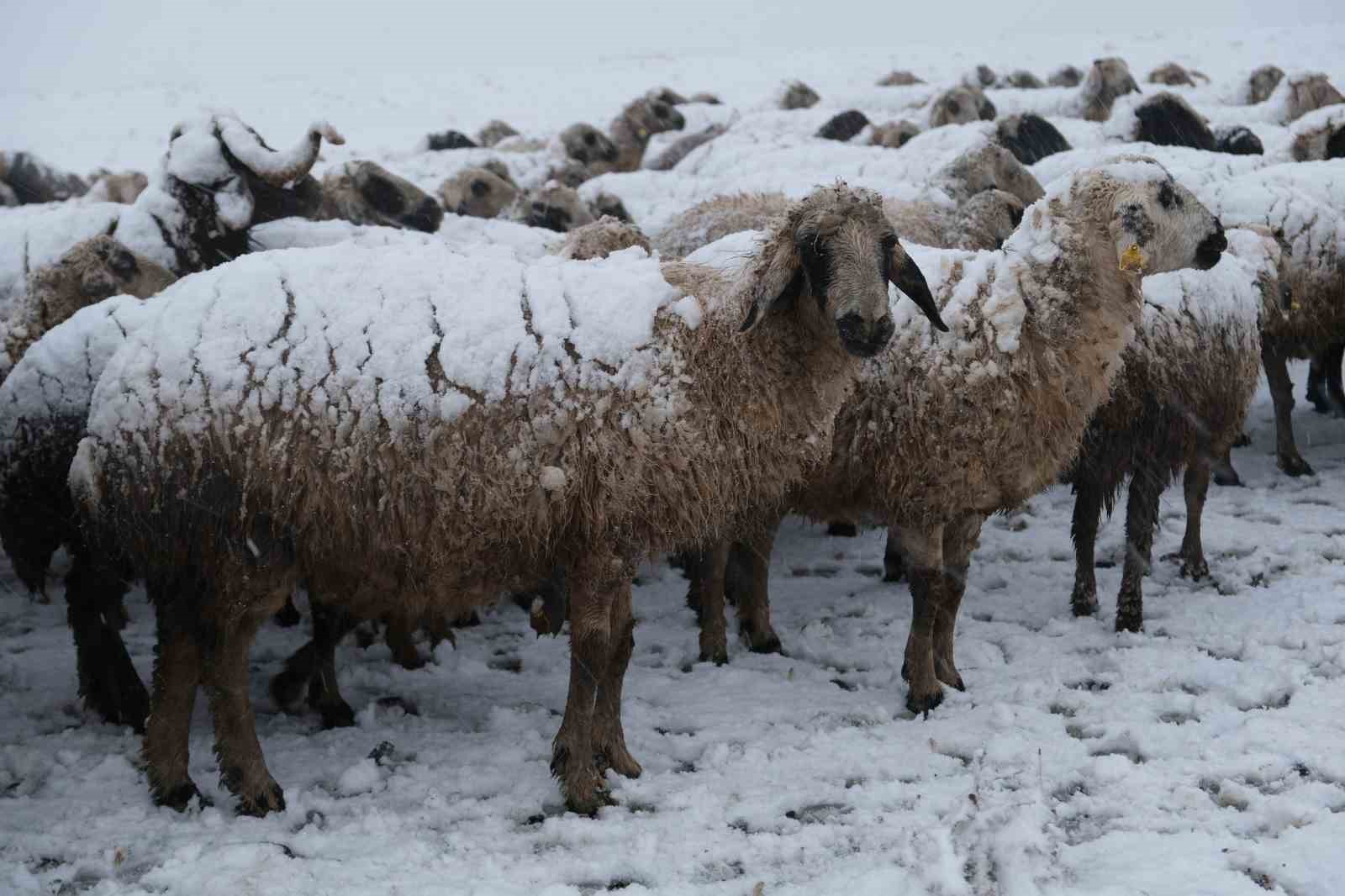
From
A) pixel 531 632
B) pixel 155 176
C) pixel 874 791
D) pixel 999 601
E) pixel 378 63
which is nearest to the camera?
pixel 874 791

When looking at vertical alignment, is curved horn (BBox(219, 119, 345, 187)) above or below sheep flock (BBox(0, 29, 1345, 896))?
above

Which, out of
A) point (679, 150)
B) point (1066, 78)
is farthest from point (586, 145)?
point (1066, 78)

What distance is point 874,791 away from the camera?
423cm

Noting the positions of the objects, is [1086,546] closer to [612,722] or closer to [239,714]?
[612,722]

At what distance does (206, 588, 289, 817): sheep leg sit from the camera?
407cm

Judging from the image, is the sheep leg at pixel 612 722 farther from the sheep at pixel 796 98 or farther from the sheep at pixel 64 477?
the sheep at pixel 796 98

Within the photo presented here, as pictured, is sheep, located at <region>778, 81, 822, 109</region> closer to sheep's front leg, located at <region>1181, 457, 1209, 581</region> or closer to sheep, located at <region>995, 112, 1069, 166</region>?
sheep, located at <region>995, 112, 1069, 166</region>

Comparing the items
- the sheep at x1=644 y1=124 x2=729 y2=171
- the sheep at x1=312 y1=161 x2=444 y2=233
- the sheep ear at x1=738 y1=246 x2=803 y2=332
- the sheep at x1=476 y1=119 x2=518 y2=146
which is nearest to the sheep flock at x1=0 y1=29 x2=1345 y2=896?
the sheep ear at x1=738 y1=246 x2=803 y2=332

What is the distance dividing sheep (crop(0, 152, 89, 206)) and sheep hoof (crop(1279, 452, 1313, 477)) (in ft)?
47.2

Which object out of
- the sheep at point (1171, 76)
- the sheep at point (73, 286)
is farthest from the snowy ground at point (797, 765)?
the sheep at point (1171, 76)

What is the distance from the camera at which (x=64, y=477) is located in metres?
4.59

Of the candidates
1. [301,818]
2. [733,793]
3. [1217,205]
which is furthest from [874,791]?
[1217,205]

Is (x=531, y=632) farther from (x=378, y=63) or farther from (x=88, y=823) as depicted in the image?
(x=378, y=63)

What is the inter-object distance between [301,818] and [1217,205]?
275 inches
